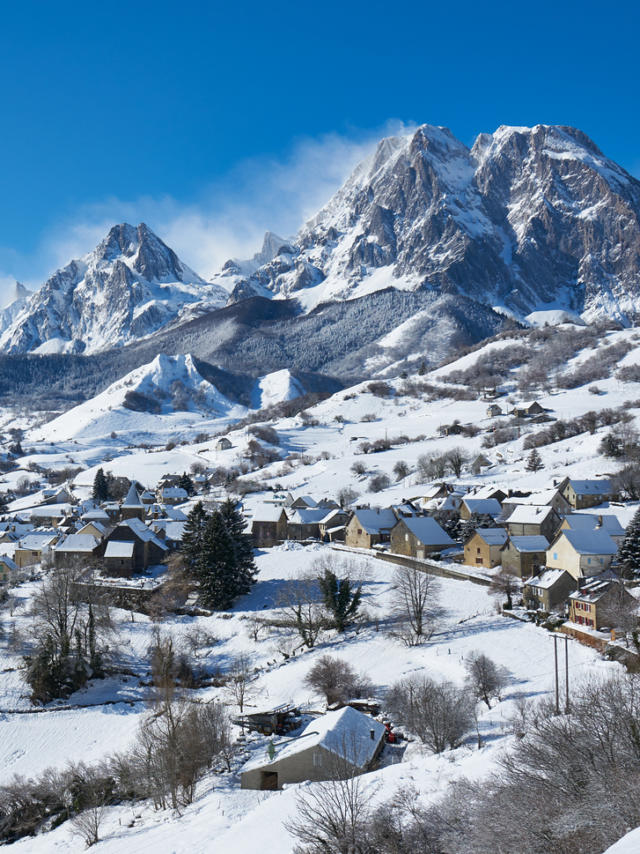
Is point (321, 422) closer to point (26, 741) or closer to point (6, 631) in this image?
point (6, 631)

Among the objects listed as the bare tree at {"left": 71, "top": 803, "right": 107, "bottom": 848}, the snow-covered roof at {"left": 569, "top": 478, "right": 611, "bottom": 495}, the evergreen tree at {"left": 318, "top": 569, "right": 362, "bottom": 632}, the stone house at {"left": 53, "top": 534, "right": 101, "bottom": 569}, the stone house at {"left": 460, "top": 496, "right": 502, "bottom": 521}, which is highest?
the snow-covered roof at {"left": 569, "top": 478, "right": 611, "bottom": 495}

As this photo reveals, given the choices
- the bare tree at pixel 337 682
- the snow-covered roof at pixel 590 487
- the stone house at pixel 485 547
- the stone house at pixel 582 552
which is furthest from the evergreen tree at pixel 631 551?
the snow-covered roof at pixel 590 487

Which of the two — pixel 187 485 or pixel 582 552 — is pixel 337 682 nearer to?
pixel 582 552

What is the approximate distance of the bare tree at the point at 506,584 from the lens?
46.2 metres

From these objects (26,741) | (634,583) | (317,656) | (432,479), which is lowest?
(26,741)

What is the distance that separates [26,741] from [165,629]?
47.1 feet

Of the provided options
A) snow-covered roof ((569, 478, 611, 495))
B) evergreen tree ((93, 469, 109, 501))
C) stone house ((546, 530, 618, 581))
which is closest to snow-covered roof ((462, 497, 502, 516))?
snow-covered roof ((569, 478, 611, 495))

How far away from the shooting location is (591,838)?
1212 centimetres

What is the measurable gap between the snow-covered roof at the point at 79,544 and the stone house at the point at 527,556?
123 feet

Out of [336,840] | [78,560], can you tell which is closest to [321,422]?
[78,560]

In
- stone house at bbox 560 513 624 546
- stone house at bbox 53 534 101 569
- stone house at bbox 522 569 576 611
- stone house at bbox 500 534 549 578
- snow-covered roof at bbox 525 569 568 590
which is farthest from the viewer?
stone house at bbox 53 534 101 569

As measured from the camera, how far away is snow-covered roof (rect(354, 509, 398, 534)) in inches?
2628

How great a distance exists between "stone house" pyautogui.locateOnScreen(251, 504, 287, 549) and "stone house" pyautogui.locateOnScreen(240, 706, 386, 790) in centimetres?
4807

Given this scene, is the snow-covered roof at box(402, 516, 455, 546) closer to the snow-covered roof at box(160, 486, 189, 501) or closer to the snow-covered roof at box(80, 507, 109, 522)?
the snow-covered roof at box(80, 507, 109, 522)
